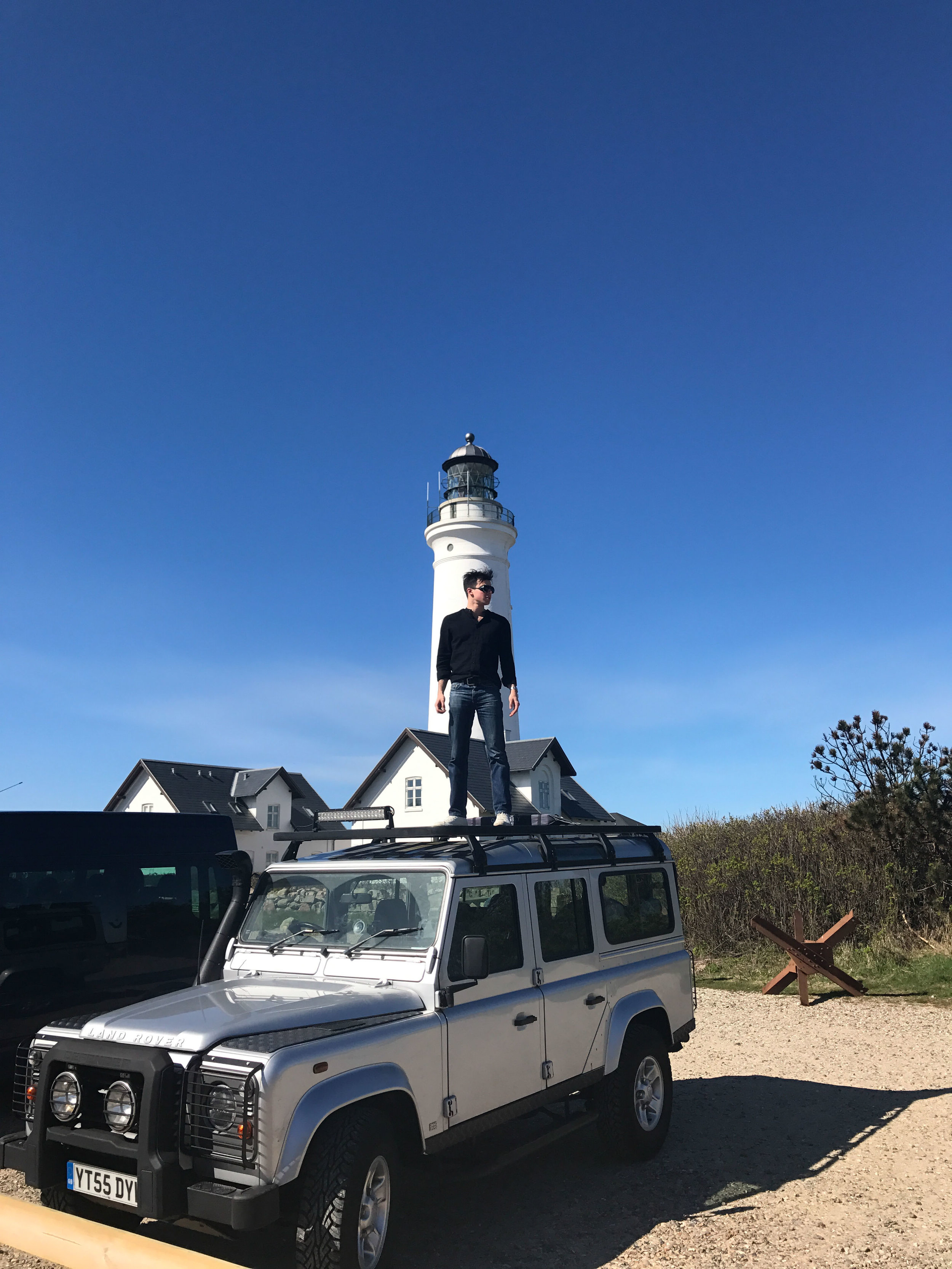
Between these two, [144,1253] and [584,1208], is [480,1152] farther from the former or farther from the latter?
[144,1253]

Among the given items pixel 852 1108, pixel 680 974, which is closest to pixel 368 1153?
pixel 680 974

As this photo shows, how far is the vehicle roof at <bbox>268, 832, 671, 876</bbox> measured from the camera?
17.5 ft

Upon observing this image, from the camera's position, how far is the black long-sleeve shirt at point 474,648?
7832mm

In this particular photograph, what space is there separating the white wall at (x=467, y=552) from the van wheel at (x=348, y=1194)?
3350 cm

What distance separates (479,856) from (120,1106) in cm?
220

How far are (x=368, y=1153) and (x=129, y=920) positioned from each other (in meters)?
4.24

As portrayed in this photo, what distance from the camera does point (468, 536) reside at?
127 feet

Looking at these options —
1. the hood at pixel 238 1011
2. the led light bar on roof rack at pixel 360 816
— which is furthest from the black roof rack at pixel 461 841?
the hood at pixel 238 1011

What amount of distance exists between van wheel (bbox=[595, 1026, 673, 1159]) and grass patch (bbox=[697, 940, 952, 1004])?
799cm

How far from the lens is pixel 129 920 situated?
25.0 feet

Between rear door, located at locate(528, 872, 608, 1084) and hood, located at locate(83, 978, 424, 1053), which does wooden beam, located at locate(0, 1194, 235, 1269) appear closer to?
hood, located at locate(83, 978, 424, 1053)

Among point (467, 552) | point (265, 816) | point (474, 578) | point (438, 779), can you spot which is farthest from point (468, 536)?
point (474, 578)

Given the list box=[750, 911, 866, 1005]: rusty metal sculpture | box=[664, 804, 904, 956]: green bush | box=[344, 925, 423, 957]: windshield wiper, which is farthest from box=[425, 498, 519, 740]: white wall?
box=[344, 925, 423, 957]: windshield wiper

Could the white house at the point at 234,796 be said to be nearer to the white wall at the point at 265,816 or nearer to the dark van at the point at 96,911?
the white wall at the point at 265,816
